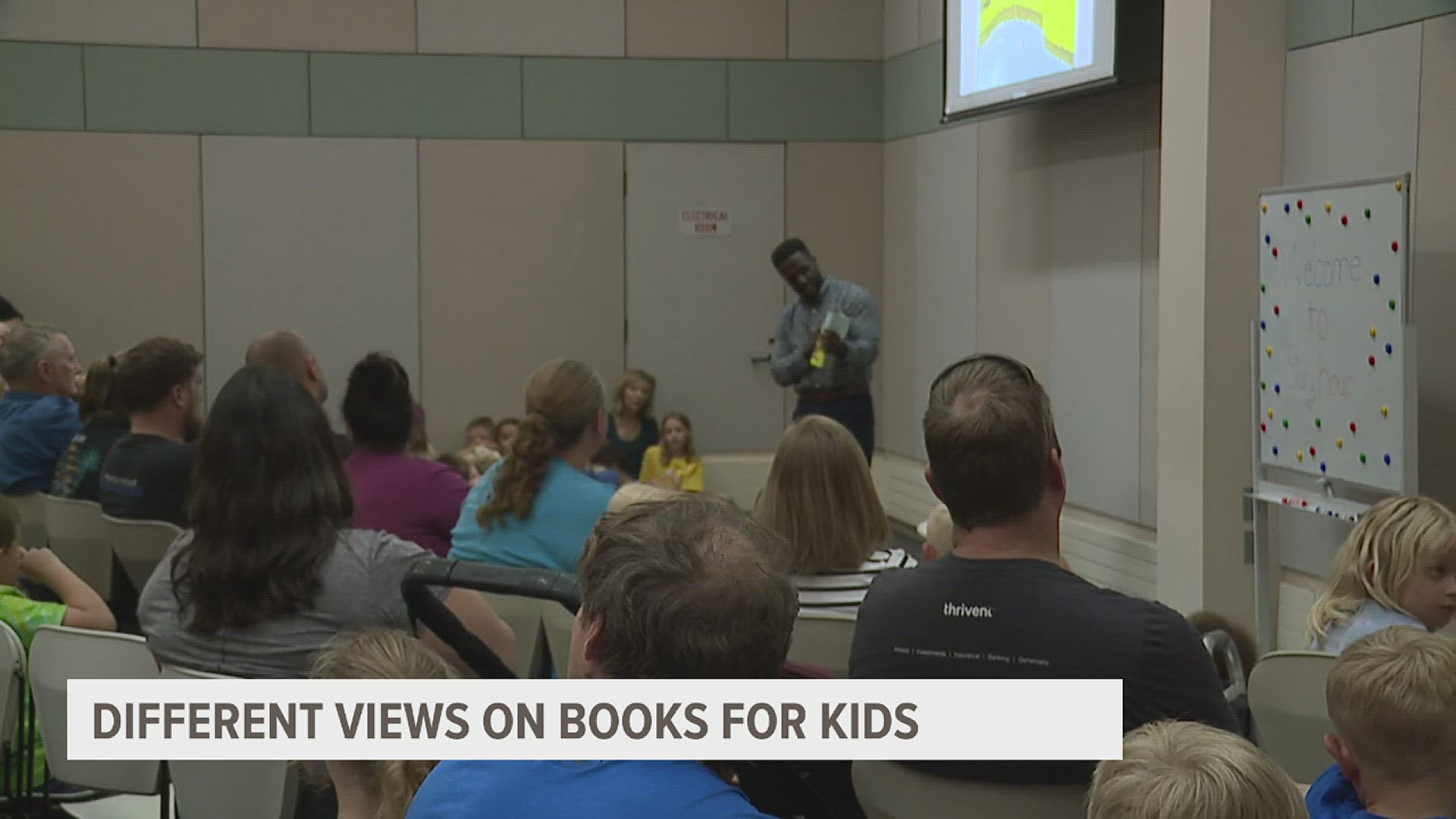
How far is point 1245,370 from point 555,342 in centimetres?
480

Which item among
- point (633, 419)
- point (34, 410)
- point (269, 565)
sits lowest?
point (633, 419)

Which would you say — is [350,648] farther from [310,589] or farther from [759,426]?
[759,426]

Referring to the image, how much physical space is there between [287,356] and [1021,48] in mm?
3474

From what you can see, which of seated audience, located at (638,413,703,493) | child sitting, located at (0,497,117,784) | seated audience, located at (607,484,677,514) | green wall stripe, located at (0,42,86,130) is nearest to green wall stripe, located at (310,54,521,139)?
green wall stripe, located at (0,42,86,130)

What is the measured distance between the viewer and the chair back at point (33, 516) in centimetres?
466

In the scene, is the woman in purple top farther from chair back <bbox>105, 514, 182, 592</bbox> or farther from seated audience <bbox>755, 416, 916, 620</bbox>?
seated audience <bbox>755, 416, 916, 620</bbox>

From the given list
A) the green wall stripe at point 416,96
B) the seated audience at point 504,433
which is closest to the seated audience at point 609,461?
the seated audience at point 504,433

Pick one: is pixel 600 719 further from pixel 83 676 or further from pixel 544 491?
pixel 544 491

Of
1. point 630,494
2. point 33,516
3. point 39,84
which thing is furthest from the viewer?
point 39,84

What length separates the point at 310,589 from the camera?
2518 millimetres

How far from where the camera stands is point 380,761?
1783 millimetres

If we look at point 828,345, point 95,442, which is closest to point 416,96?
point 828,345

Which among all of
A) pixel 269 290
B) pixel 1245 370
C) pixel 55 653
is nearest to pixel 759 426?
pixel 269 290

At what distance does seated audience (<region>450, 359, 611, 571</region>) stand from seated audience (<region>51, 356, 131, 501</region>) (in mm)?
1492
